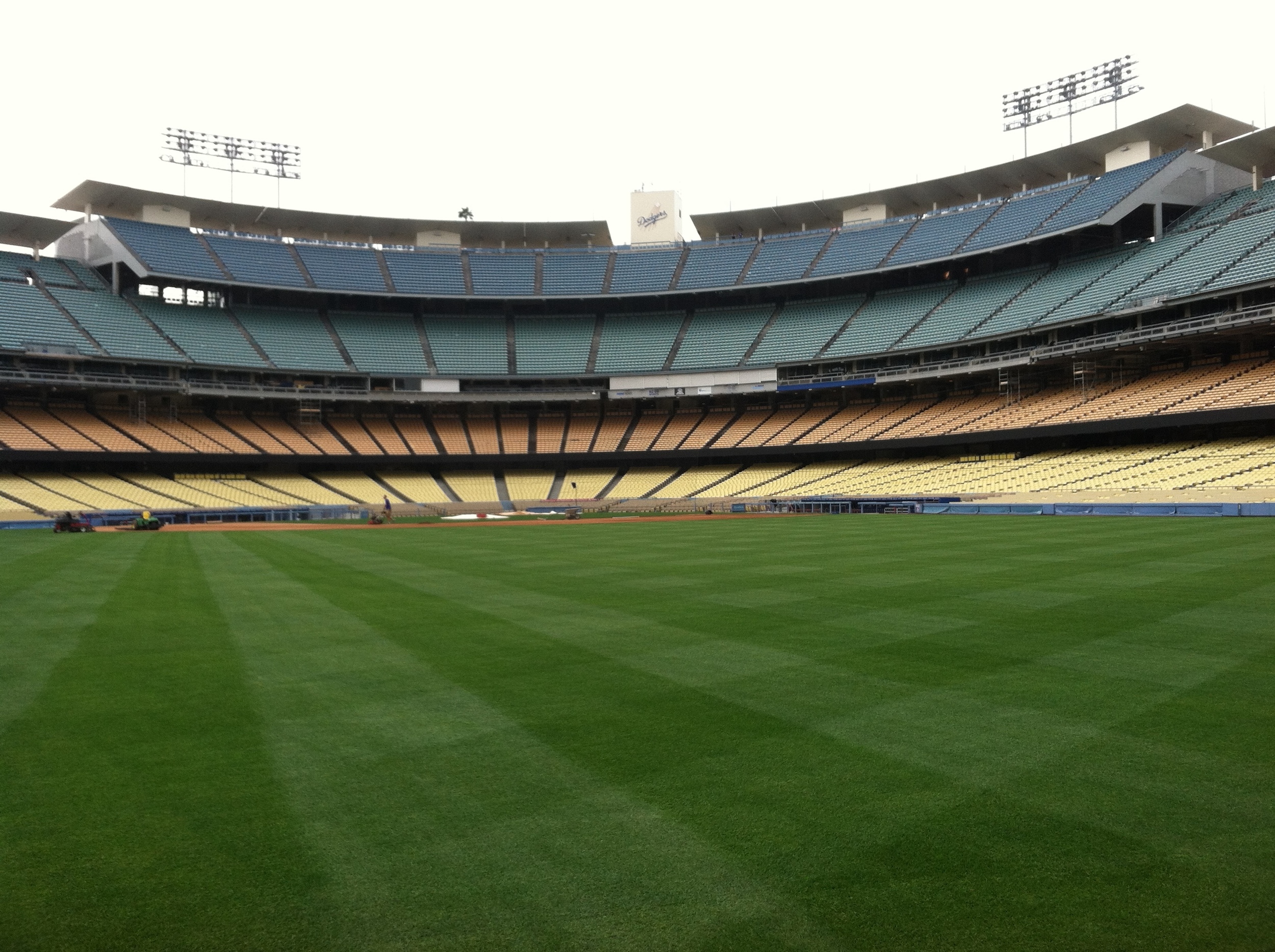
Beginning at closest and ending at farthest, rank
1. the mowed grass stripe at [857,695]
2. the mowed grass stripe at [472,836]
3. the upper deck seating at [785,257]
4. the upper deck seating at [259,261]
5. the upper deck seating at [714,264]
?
1. the mowed grass stripe at [472,836]
2. the mowed grass stripe at [857,695]
3. the upper deck seating at [259,261]
4. the upper deck seating at [785,257]
5. the upper deck seating at [714,264]

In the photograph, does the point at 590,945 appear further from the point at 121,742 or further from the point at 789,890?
the point at 121,742

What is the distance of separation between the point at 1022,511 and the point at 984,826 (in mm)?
42571

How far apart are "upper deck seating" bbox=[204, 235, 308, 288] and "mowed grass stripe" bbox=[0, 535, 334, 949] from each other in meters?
70.4

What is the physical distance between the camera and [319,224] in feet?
254

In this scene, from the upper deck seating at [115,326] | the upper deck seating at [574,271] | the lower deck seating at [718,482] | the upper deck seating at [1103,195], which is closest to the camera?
the lower deck seating at [718,482]

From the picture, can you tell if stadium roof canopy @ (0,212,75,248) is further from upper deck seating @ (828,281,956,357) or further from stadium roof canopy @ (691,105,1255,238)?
upper deck seating @ (828,281,956,357)

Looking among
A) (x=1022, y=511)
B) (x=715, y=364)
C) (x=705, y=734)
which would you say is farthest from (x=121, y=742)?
(x=715, y=364)

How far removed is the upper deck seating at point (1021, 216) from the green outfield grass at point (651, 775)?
58442 millimetres

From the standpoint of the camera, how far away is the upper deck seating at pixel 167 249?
218 feet

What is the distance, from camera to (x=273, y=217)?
76000mm

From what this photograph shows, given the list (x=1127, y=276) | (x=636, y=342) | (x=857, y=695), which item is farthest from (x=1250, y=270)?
(x=857, y=695)

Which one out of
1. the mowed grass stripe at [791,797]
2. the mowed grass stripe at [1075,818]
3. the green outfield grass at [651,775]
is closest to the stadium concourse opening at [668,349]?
the green outfield grass at [651,775]

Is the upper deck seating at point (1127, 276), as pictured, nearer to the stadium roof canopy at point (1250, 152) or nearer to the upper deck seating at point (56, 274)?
the stadium roof canopy at point (1250, 152)

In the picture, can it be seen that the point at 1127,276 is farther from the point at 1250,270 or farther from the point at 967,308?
the point at 967,308
